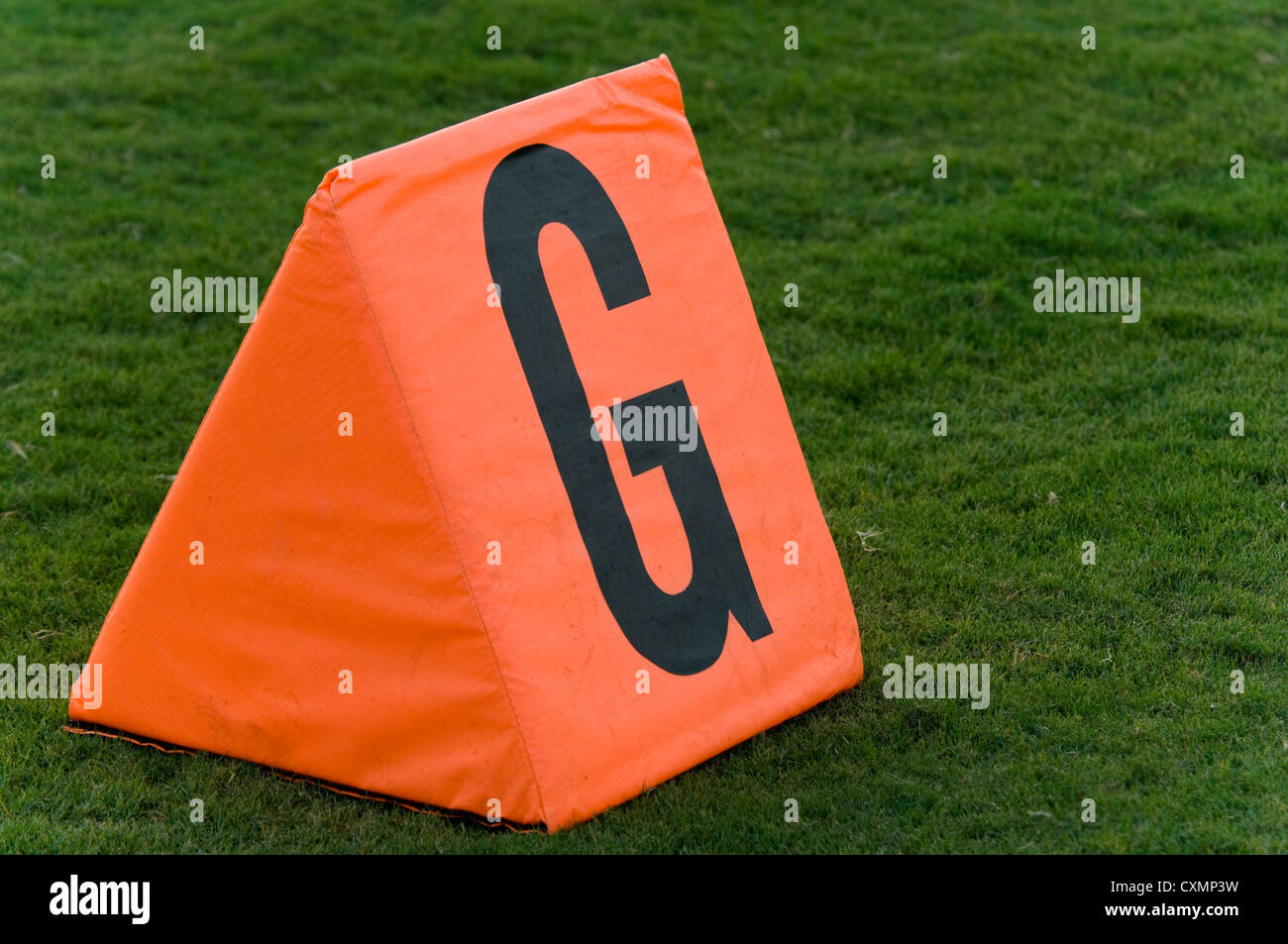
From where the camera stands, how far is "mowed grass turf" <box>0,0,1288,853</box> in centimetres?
391

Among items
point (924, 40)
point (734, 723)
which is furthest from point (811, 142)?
point (734, 723)

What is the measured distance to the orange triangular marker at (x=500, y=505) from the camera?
3.68 m

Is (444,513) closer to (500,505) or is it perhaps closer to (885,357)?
(500,505)

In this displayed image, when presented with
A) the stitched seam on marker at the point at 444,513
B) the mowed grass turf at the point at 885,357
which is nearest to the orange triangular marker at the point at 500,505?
the stitched seam on marker at the point at 444,513

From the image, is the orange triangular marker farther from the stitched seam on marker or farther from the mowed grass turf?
the mowed grass turf

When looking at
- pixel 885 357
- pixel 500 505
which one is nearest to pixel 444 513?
pixel 500 505

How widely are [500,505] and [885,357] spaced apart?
3208 mm

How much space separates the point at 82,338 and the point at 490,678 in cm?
408

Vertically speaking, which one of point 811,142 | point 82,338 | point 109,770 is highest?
point 811,142

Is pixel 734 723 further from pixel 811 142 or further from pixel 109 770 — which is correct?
pixel 811 142

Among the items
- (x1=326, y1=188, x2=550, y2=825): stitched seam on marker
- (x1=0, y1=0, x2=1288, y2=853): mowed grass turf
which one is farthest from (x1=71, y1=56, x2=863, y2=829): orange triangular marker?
(x1=0, y1=0, x2=1288, y2=853): mowed grass turf

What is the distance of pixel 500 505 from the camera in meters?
3.73

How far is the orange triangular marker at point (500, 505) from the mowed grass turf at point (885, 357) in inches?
8.4

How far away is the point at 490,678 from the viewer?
366 centimetres
